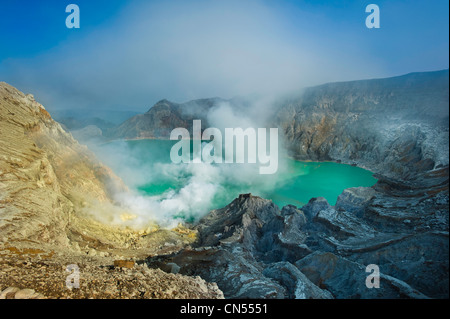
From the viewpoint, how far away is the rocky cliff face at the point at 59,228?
4.55m

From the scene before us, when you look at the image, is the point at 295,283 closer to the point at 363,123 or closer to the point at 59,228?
the point at 59,228

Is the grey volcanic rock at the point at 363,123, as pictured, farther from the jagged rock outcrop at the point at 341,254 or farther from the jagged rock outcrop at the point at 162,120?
the jagged rock outcrop at the point at 162,120

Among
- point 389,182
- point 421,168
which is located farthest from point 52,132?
point 421,168

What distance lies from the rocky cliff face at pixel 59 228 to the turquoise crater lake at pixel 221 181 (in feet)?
25.2

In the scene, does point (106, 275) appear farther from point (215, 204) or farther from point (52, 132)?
point (215, 204)

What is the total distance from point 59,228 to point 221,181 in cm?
2132

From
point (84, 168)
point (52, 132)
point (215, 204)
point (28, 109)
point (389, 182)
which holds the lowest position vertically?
point (215, 204)

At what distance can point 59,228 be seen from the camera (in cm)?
823

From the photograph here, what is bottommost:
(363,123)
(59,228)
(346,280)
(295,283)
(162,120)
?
(346,280)

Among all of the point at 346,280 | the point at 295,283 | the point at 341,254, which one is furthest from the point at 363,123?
the point at 295,283

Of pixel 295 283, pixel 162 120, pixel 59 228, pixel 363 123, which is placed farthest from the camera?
pixel 162 120

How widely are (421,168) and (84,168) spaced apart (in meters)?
26.8
